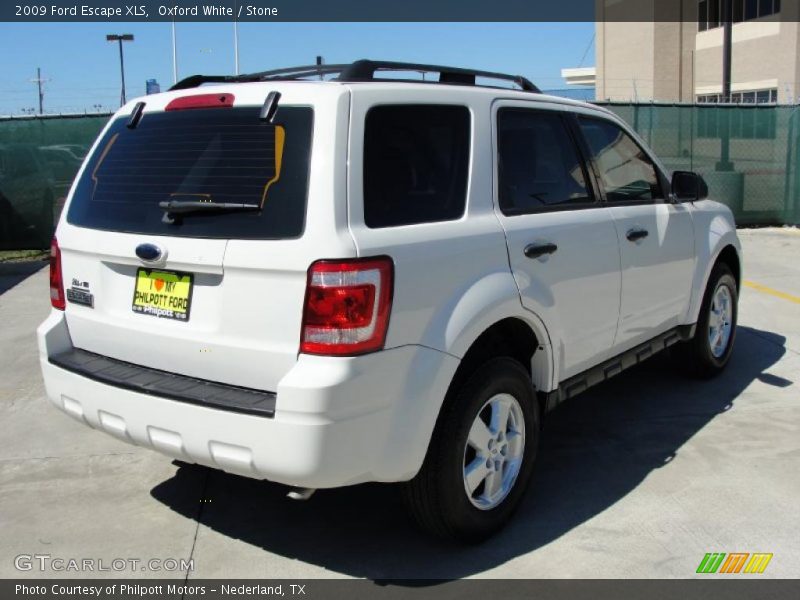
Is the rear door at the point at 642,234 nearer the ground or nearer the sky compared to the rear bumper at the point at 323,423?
nearer the sky

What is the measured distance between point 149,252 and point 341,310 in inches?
35.6

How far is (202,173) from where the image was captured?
10.8 feet

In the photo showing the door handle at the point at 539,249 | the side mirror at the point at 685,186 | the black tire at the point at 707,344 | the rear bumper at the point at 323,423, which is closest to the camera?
the rear bumper at the point at 323,423

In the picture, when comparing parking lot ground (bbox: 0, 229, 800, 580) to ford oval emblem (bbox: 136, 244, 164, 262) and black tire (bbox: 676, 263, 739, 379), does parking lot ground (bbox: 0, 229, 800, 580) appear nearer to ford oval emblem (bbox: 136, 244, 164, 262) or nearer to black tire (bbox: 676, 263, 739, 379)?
black tire (bbox: 676, 263, 739, 379)

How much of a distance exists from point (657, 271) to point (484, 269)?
178 centimetres

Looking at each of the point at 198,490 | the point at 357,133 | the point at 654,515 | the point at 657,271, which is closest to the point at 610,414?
the point at 657,271

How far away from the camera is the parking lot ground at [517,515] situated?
3488 mm

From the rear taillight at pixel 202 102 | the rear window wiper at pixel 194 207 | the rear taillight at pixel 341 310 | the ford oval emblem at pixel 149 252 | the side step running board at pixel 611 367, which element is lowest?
the side step running board at pixel 611 367

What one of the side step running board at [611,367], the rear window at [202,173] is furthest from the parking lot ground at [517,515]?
the rear window at [202,173]

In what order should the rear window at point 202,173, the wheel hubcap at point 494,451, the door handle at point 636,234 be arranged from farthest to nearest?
the door handle at point 636,234, the wheel hubcap at point 494,451, the rear window at point 202,173

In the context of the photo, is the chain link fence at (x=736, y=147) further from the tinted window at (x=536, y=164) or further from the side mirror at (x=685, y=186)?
the tinted window at (x=536, y=164)

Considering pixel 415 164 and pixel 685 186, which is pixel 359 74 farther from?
pixel 685 186

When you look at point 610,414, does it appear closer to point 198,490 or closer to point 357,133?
point 198,490

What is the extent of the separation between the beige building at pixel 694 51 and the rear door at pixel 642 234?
1040 inches
